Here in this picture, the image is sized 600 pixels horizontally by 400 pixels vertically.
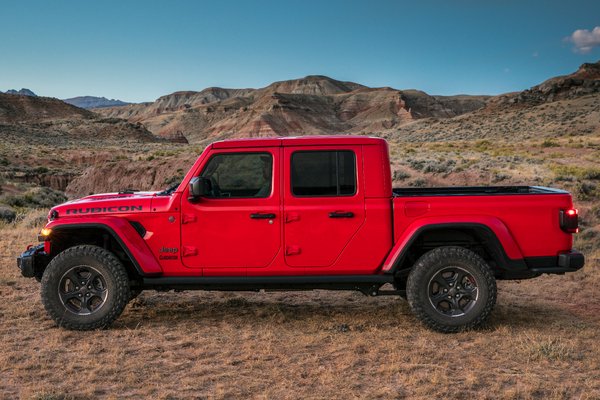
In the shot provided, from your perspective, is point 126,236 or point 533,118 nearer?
point 126,236

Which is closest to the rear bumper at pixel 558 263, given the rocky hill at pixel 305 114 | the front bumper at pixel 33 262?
the front bumper at pixel 33 262

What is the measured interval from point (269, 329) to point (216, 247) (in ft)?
3.45

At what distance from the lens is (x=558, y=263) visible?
18.5ft

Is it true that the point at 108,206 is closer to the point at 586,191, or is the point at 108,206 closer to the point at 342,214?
the point at 342,214

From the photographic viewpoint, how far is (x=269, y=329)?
5977mm

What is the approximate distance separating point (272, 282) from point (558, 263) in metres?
2.86

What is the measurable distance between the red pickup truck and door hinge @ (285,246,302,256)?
1 centimetres

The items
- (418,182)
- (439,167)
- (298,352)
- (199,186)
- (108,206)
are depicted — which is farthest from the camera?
(439,167)

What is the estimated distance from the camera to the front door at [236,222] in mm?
5715

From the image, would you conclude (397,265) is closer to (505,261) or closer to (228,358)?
(505,261)

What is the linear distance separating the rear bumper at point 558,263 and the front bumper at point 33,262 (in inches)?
202

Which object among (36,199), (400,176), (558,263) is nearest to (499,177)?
(400,176)

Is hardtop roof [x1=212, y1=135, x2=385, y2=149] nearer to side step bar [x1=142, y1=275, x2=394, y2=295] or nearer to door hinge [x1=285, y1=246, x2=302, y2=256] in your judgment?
door hinge [x1=285, y1=246, x2=302, y2=256]

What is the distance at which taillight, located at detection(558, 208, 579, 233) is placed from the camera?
555 cm
